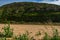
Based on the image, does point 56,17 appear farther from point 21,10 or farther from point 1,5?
point 1,5

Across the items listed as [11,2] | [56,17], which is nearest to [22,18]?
[11,2]

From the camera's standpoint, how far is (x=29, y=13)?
6.21m

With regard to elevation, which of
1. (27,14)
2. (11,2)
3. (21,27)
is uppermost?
(11,2)

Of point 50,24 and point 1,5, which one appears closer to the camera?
point 50,24

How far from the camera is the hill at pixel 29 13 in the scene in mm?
6090

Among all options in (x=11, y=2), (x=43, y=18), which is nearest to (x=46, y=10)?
(x=43, y=18)

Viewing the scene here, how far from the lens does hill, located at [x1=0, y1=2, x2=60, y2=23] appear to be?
609 centimetres

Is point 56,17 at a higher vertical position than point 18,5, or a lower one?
lower

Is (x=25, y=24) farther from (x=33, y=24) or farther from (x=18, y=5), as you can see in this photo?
(x=18, y=5)

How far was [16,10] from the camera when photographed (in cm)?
632

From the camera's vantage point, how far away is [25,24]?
6.19m

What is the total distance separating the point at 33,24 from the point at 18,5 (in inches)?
30.1

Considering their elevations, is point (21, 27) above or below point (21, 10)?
below

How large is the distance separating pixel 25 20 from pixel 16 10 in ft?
1.43
